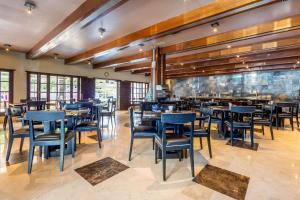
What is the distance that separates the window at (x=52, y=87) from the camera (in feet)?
22.5

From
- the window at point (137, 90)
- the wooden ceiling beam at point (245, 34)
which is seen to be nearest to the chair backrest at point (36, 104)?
the wooden ceiling beam at point (245, 34)

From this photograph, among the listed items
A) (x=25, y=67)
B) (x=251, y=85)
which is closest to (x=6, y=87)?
(x=25, y=67)

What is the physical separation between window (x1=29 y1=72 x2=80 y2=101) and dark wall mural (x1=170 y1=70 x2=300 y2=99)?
8.80 m

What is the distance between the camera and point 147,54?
6023 millimetres

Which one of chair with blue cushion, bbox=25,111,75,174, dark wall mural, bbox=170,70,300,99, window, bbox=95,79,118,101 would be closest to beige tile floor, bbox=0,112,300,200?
chair with blue cushion, bbox=25,111,75,174

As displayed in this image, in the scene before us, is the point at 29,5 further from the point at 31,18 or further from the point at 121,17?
the point at 121,17

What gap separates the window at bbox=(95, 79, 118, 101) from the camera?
9634mm

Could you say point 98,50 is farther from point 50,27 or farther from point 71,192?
point 71,192

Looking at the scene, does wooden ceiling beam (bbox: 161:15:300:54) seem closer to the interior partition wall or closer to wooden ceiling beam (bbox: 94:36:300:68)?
wooden ceiling beam (bbox: 94:36:300:68)

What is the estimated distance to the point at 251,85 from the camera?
10508 mm

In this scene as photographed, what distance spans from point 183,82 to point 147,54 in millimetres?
8218

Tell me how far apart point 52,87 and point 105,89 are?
3196mm

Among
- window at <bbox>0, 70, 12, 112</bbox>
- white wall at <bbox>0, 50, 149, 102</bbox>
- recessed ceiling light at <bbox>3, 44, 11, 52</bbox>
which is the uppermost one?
recessed ceiling light at <bbox>3, 44, 11, 52</bbox>

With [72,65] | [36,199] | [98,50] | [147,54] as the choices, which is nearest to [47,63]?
[72,65]
